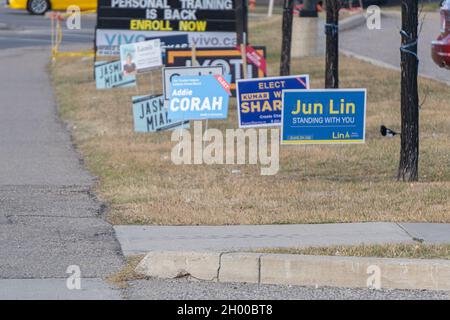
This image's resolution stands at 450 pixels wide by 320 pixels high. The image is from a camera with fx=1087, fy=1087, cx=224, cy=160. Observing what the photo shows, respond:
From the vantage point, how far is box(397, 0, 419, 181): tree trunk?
11.2 m

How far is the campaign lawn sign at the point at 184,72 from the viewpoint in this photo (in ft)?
47.8

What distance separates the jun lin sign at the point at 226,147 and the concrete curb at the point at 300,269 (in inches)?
169

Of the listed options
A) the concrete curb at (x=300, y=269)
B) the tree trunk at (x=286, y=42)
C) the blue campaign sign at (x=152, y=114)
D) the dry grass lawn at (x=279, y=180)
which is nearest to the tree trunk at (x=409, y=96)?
the dry grass lawn at (x=279, y=180)

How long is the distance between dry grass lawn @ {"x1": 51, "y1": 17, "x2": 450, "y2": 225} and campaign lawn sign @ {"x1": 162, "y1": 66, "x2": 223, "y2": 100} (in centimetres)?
78

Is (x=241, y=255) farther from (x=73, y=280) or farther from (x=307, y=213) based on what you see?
(x=307, y=213)

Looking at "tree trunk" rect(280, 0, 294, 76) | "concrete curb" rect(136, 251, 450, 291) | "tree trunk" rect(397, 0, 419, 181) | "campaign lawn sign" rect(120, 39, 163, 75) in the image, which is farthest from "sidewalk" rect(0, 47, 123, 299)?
"tree trunk" rect(280, 0, 294, 76)

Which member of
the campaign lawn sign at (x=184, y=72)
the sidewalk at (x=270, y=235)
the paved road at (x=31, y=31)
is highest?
the campaign lawn sign at (x=184, y=72)

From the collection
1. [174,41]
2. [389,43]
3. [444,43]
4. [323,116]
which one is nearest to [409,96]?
[323,116]

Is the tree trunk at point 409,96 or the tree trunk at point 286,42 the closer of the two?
the tree trunk at point 409,96

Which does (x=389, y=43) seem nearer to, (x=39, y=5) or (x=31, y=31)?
(x=31, y=31)

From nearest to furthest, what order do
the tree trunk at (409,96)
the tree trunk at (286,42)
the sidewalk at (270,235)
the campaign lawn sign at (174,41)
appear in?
the sidewalk at (270,235) < the tree trunk at (409,96) < the tree trunk at (286,42) < the campaign lawn sign at (174,41)

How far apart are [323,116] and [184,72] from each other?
3573 mm

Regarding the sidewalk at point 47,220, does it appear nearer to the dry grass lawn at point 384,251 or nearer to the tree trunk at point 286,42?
the dry grass lawn at point 384,251
